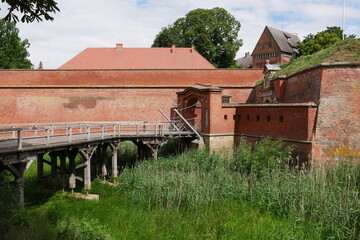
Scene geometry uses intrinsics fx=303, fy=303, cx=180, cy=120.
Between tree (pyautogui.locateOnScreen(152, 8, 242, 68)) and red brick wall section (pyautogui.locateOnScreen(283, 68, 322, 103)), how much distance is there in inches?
629

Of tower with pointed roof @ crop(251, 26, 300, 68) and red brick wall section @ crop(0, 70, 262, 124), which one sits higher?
tower with pointed roof @ crop(251, 26, 300, 68)

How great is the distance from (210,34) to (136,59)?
9.95 meters

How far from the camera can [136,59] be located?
23.7 metres

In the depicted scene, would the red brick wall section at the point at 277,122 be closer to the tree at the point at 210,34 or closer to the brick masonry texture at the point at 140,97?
the brick masonry texture at the point at 140,97

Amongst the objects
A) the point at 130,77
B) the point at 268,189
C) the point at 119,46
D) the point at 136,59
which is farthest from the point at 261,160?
the point at 119,46

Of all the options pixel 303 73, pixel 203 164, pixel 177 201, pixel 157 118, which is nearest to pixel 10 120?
pixel 157 118

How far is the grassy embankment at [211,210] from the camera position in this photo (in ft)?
21.7

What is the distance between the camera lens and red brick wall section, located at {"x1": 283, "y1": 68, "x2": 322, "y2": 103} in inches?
471

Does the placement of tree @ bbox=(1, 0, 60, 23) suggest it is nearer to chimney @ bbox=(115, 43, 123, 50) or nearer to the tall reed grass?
the tall reed grass

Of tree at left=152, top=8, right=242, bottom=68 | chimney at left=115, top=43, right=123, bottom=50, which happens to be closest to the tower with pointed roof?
tree at left=152, top=8, right=242, bottom=68

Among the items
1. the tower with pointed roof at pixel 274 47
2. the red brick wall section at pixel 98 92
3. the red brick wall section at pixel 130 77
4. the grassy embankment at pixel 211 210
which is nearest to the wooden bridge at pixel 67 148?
the grassy embankment at pixel 211 210

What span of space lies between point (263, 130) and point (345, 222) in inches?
286

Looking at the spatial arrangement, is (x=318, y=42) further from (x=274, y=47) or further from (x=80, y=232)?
(x=80, y=232)

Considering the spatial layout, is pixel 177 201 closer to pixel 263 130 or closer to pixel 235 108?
pixel 263 130
